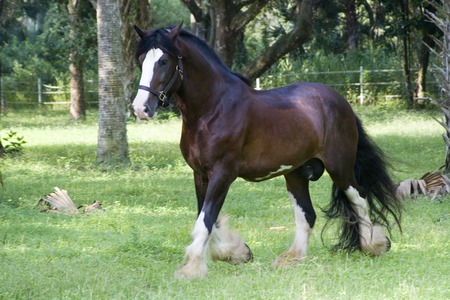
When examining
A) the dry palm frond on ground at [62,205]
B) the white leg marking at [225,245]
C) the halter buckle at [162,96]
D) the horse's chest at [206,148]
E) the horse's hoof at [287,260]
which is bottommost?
the dry palm frond on ground at [62,205]

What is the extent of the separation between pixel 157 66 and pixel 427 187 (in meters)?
5.94

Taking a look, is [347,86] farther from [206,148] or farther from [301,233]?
[206,148]

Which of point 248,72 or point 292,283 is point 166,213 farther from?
point 248,72

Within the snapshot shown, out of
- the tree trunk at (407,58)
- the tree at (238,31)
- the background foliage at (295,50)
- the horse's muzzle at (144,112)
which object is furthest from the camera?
the background foliage at (295,50)

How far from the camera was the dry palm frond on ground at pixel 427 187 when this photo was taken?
11.9m

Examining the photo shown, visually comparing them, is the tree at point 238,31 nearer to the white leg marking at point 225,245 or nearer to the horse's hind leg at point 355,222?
the horse's hind leg at point 355,222

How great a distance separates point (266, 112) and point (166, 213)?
139 inches

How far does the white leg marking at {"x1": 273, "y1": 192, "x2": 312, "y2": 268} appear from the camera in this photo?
7852mm

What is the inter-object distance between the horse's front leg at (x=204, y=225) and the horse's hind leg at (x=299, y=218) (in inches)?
33.8

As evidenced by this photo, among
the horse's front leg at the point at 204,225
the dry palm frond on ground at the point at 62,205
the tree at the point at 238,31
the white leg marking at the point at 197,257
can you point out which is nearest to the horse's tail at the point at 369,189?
the horse's front leg at the point at 204,225

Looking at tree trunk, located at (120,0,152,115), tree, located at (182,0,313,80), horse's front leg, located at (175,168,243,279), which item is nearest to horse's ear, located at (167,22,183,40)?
horse's front leg, located at (175,168,243,279)

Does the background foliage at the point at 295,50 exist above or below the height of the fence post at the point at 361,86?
above

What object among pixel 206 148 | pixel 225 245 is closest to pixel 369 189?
pixel 225 245

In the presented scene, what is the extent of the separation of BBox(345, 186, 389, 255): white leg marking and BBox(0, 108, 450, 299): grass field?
0.11 m
